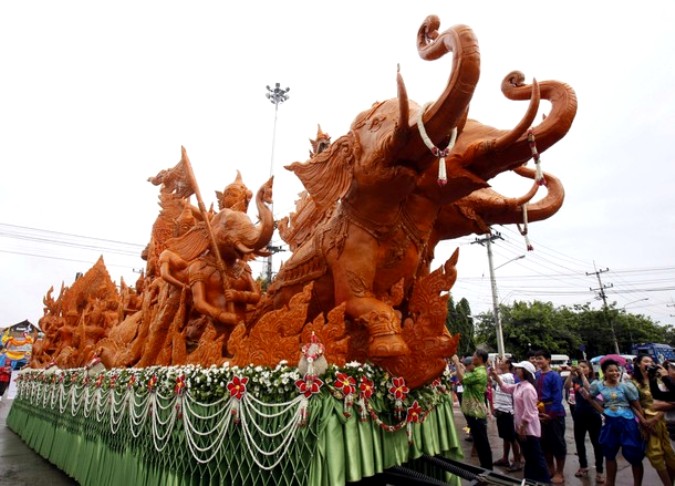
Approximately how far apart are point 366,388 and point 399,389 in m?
0.30

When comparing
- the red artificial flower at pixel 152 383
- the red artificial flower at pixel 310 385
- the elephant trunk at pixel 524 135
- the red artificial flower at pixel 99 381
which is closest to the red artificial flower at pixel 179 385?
the red artificial flower at pixel 152 383

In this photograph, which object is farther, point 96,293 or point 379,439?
point 96,293

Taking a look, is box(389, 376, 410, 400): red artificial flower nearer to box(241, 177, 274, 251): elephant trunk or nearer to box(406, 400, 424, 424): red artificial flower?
box(406, 400, 424, 424): red artificial flower

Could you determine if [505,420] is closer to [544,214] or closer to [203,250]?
[544,214]

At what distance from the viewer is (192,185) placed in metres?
4.96

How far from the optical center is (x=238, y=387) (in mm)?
3129

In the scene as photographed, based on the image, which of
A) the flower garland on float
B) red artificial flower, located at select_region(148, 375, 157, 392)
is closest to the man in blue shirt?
the flower garland on float

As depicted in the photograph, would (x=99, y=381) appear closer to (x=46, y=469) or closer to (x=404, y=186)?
(x=46, y=469)

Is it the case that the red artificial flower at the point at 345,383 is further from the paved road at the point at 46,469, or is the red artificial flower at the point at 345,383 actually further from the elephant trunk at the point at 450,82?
the paved road at the point at 46,469

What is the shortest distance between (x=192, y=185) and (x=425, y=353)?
134 inches

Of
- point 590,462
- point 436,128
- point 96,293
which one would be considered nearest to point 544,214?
point 436,128

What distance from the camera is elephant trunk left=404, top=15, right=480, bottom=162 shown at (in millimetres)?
2344

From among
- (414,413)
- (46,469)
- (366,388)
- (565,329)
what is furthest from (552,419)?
(565,329)

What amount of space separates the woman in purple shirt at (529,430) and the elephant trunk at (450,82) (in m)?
3.54
